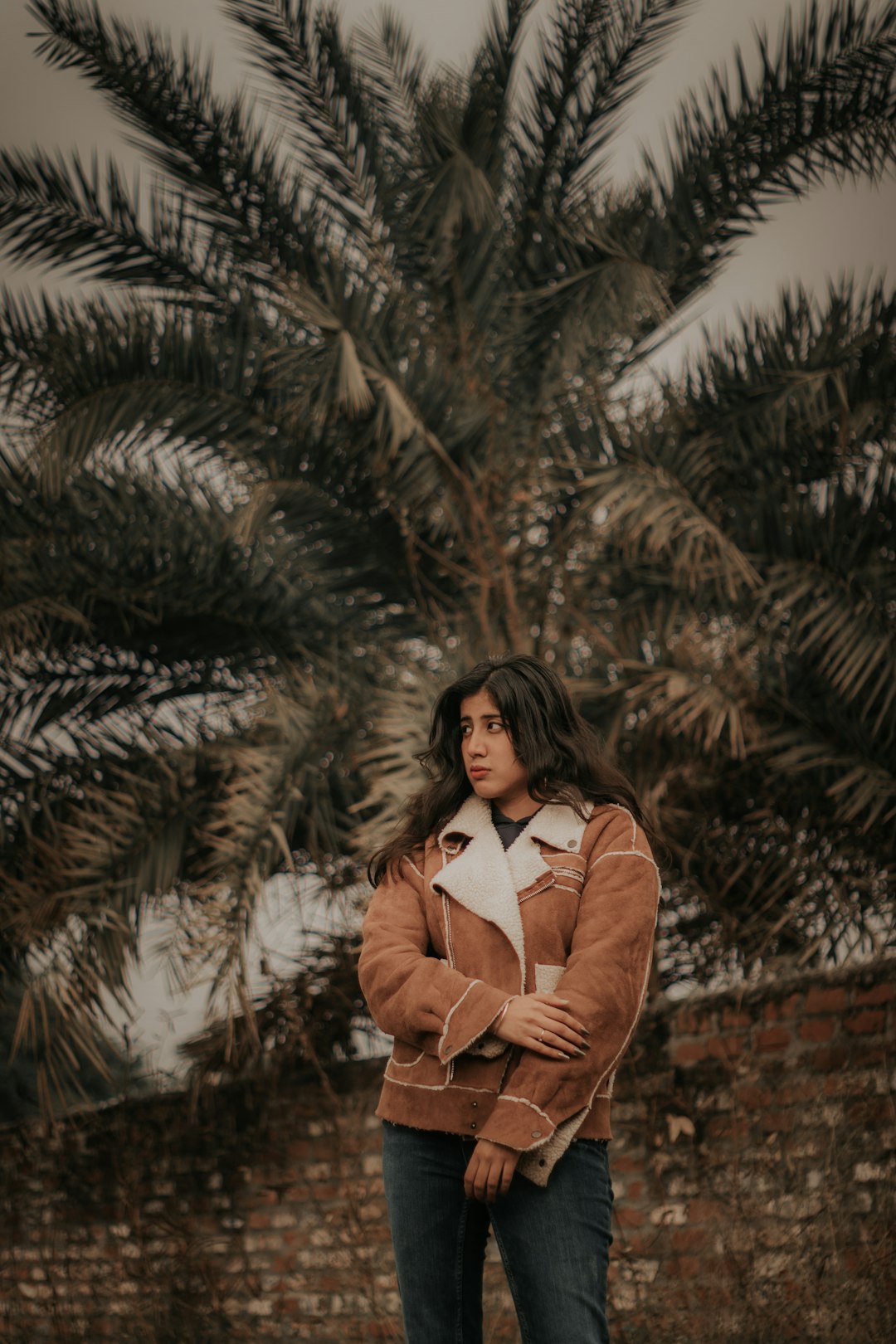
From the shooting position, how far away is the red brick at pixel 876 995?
4879mm

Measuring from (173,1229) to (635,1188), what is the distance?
2345 mm

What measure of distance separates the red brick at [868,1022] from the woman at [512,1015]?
112 inches

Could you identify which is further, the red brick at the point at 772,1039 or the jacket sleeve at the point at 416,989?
the red brick at the point at 772,1039

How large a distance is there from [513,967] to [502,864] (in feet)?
0.58

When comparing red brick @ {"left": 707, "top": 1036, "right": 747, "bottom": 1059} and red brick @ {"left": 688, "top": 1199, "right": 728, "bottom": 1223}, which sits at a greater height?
red brick @ {"left": 707, "top": 1036, "right": 747, "bottom": 1059}

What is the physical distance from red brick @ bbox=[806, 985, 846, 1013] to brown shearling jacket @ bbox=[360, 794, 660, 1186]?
294 cm

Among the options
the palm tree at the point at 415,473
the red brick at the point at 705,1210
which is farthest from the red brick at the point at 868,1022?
the red brick at the point at 705,1210

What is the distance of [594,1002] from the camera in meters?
2.13

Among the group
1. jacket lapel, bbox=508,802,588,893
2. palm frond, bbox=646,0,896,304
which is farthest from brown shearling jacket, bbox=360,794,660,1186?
palm frond, bbox=646,0,896,304

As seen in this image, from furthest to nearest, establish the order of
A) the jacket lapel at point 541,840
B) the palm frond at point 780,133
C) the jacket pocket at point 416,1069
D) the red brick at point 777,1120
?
1. the palm frond at point 780,133
2. the red brick at point 777,1120
3. the jacket lapel at point 541,840
4. the jacket pocket at point 416,1069

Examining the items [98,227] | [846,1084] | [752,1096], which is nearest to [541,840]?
[846,1084]

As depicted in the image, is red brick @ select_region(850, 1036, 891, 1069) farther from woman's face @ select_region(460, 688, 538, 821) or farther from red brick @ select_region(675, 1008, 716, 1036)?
woman's face @ select_region(460, 688, 538, 821)

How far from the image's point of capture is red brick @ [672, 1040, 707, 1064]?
522 centimetres

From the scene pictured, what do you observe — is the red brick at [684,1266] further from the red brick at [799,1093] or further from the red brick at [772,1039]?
the red brick at [772,1039]
